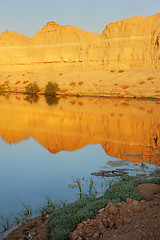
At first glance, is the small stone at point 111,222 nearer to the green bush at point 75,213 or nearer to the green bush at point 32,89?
the green bush at point 75,213

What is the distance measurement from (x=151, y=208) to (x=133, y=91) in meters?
30.8

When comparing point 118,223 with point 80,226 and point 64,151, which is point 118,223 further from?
point 64,151

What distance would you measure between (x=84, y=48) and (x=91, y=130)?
4544 centimetres

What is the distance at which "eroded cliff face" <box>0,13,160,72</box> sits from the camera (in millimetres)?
49531

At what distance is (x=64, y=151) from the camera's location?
11.1 metres

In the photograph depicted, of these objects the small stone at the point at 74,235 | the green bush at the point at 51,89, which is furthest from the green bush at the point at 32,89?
the small stone at the point at 74,235

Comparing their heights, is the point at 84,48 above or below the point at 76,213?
above

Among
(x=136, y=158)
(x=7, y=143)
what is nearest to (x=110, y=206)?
(x=136, y=158)

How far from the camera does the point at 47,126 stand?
645 inches

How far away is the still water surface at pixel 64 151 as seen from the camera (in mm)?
7410

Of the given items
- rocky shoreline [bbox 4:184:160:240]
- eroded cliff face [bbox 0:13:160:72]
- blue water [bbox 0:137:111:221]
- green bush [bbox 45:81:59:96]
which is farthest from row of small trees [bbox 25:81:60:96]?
rocky shoreline [bbox 4:184:160:240]

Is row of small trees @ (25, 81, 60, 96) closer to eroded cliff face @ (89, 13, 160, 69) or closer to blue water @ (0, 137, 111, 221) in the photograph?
eroded cliff face @ (89, 13, 160, 69)

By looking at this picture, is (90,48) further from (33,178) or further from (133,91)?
(33,178)

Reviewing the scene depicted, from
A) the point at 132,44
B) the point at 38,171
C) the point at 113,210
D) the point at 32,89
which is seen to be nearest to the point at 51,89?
the point at 32,89
